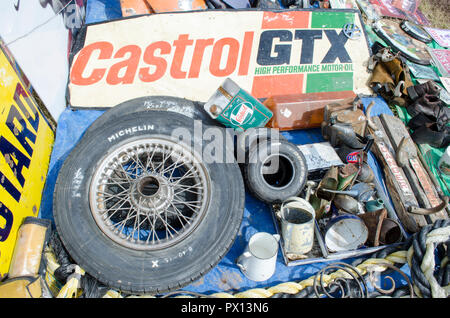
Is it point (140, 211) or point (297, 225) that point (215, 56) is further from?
point (297, 225)

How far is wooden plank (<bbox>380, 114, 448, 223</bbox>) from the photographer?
3481 millimetres

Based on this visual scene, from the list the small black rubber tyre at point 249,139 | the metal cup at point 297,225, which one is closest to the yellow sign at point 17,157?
the small black rubber tyre at point 249,139

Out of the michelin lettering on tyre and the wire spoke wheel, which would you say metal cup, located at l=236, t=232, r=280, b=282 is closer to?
the wire spoke wheel

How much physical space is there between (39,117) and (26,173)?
0.75 metres

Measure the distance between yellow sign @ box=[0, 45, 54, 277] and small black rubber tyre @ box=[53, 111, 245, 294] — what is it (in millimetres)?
423

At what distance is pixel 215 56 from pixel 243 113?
1397mm

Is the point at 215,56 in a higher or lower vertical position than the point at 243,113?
higher

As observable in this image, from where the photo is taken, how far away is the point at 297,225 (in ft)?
8.98

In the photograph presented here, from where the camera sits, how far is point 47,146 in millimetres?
3654

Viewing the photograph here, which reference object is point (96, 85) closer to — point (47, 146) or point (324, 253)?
point (47, 146)

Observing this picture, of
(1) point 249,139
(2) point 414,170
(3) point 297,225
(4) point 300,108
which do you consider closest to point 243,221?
(3) point 297,225

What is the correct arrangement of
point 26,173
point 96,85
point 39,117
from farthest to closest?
point 96,85 < point 39,117 < point 26,173

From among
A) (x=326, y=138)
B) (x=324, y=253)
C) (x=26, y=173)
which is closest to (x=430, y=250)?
(x=324, y=253)
